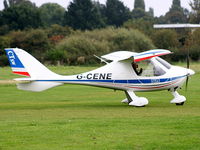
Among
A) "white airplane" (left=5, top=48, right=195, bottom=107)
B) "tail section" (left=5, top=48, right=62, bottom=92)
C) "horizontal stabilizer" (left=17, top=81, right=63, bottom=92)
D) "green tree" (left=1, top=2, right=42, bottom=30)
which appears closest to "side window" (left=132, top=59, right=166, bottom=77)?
"white airplane" (left=5, top=48, right=195, bottom=107)

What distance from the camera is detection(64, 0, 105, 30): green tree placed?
11931 cm

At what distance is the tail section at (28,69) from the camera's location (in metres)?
19.6

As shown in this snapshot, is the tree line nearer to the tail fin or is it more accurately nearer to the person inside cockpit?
the person inside cockpit

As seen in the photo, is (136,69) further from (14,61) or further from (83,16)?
(83,16)

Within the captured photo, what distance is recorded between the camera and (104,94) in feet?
89.2

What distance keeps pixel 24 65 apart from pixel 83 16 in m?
103

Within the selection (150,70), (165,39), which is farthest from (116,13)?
(150,70)

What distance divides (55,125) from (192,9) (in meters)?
108

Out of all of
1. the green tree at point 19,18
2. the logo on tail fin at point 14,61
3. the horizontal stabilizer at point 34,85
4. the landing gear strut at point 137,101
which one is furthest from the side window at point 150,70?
the green tree at point 19,18

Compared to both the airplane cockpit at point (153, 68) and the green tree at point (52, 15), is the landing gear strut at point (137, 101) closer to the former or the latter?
the airplane cockpit at point (153, 68)

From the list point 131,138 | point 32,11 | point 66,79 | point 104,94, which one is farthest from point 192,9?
point 131,138

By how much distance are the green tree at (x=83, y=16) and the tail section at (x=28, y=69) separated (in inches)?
3855

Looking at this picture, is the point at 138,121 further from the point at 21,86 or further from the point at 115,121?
the point at 21,86

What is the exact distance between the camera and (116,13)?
141 metres
